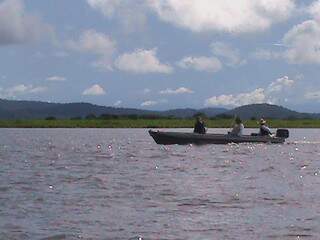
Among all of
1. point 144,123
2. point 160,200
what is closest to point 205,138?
point 160,200

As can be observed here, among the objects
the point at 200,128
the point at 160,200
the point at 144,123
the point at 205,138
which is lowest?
the point at 160,200

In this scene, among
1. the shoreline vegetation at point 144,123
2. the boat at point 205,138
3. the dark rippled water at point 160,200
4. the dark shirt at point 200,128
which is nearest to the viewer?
the dark rippled water at point 160,200

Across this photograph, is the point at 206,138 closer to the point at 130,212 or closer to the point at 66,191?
the point at 66,191

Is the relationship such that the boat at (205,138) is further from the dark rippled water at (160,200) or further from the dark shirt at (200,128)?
the dark rippled water at (160,200)

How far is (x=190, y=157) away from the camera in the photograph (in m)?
43.4

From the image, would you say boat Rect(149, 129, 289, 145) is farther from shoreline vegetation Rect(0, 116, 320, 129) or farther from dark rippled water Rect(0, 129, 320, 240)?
shoreline vegetation Rect(0, 116, 320, 129)

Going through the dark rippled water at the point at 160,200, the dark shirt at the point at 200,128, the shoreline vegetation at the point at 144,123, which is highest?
the shoreline vegetation at the point at 144,123

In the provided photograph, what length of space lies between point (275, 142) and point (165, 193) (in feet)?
102

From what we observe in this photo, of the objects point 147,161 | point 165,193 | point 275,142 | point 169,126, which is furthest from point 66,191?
point 169,126

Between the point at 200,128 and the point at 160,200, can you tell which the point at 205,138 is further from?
the point at 160,200

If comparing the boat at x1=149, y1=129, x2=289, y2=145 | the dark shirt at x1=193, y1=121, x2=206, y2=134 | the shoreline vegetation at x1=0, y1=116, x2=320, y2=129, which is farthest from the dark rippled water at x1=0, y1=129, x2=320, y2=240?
the shoreline vegetation at x1=0, y1=116, x2=320, y2=129

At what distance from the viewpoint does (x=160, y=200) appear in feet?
74.2

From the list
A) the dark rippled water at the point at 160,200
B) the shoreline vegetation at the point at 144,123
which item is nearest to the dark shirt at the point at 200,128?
the dark rippled water at the point at 160,200

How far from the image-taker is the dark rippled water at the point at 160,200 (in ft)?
57.3
